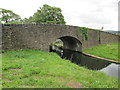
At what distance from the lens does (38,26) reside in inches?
616

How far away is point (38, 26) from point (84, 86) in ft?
38.2

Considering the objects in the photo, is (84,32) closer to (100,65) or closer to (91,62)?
(91,62)

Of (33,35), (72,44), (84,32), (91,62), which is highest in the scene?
(84,32)

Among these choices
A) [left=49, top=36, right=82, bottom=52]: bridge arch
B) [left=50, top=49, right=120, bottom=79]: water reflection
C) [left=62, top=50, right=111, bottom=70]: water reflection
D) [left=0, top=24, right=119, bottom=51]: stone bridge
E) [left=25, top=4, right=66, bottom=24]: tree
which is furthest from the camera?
[left=25, top=4, right=66, bottom=24]: tree

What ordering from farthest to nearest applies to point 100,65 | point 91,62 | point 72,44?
point 72,44, point 91,62, point 100,65

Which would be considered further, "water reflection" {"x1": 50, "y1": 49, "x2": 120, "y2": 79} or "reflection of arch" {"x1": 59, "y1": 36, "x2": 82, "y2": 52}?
"reflection of arch" {"x1": 59, "y1": 36, "x2": 82, "y2": 52}

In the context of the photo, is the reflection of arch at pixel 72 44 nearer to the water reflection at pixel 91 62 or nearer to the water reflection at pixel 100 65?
the water reflection at pixel 91 62

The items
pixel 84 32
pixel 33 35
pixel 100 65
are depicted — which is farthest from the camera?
pixel 84 32

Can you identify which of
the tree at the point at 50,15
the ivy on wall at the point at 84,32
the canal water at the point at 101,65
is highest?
the tree at the point at 50,15

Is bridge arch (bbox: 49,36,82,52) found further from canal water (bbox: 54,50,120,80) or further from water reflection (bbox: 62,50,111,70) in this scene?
canal water (bbox: 54,50,120,80)

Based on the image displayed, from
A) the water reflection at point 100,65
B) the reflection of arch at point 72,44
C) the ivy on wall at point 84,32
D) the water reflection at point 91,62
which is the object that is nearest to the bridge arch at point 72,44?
the reflection of arch at point 72,44

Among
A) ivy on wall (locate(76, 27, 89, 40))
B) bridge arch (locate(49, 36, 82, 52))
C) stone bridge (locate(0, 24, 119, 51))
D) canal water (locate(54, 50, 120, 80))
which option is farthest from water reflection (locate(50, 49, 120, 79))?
ivy on wall (locate(76, 27, 89, 40))

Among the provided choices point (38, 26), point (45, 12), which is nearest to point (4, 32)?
point (38, 26)

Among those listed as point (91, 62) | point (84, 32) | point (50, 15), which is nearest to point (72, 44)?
point (84, 32)
